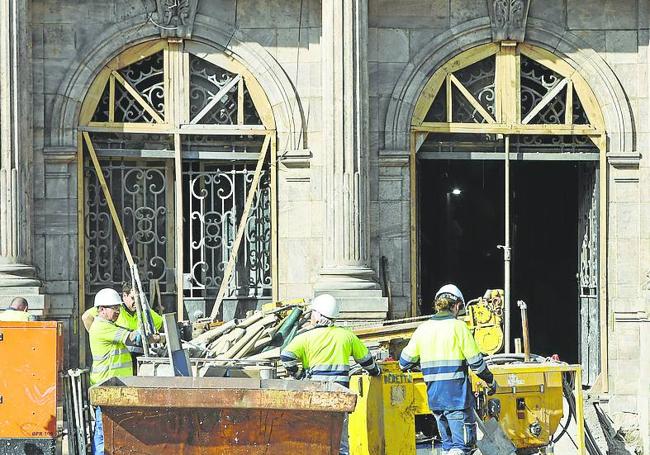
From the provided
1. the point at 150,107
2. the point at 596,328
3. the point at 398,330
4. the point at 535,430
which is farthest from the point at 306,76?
the point at 535,430

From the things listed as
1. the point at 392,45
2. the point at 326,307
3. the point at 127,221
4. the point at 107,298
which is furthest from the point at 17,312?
the point at 392,45

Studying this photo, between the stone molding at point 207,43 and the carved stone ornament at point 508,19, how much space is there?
286cm

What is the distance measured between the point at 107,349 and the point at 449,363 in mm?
3331

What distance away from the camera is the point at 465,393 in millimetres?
13344

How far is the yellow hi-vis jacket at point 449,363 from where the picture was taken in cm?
1331

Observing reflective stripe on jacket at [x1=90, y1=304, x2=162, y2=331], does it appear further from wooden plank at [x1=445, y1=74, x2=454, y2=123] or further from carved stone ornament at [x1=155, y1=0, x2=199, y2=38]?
wooden plank at [x1=445, y1=74, x2=454, y2=123]

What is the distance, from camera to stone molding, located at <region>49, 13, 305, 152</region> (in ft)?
62.0

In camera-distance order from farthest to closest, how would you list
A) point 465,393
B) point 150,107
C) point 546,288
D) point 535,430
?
point 546,288 → point 150,107 → point 535,430 → point 465,393

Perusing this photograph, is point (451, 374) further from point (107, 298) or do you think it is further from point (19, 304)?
point (19, 304)

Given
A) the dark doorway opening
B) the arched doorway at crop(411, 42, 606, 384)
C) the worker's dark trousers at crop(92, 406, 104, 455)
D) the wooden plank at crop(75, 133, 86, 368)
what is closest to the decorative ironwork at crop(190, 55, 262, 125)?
the wooden plank at crop(75, 133, 86, 368)

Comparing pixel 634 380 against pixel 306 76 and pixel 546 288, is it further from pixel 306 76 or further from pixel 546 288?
pixel 306 76

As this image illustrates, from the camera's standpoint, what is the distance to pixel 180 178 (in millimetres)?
19109

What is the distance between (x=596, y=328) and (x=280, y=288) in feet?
14.4

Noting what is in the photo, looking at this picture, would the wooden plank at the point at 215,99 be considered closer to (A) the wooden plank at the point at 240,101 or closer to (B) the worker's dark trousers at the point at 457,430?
(A) the wooden plank at the point at 240,101
